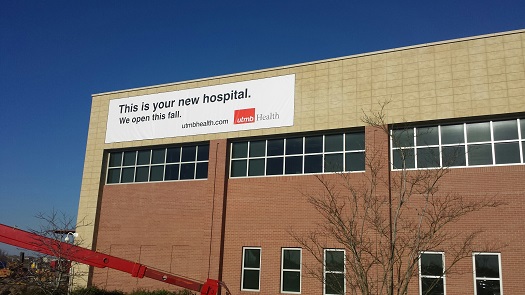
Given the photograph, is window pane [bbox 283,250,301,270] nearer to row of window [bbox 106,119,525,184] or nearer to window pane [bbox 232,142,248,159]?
row of window [bbox 106,119,525,184]

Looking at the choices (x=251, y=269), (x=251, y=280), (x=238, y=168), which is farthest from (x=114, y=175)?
(x=251, y=280)

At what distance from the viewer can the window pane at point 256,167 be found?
26203 mm

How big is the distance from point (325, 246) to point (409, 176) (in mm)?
4774

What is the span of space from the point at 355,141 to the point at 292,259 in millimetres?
6138

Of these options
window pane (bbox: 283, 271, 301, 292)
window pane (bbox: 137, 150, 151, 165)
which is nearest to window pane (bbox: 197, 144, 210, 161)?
window pane (bbox: 137, 150, 151, 165)

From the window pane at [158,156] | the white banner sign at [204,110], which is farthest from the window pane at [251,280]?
the window pane at [158,156]

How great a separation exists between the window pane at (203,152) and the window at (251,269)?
17.8 ft

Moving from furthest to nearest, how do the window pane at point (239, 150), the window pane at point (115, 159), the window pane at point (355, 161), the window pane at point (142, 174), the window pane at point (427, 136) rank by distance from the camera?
the window pane at point (115, 159) → the window pane at point (142, 174) → the window pane at point (239, 150) → the window pane at point (355, 161) → the window pane at point (427, 136)

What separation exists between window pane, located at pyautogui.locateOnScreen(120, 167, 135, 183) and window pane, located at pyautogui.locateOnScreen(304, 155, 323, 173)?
10.6 metres

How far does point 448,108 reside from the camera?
869 inches

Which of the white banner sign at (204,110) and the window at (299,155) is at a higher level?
the white banner sign at (204,110)

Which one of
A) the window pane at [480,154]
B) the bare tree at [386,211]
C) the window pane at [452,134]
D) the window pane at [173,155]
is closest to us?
the bare tree at [386,211]

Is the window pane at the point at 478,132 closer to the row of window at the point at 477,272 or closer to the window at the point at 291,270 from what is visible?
the row of window at the point at 477,272

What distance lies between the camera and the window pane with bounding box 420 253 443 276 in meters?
21.1
